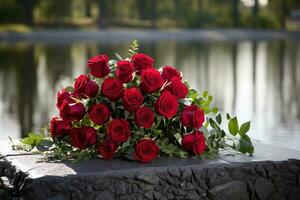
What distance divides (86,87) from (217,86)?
12112mm

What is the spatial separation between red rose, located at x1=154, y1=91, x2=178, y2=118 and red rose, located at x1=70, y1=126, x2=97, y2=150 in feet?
1.21

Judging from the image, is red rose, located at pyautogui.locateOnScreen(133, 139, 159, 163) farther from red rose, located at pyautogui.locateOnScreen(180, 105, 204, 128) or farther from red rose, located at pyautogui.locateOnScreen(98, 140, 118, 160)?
red rose, located at pyautogui.locateOnScreen(180, 105, 204, 128)

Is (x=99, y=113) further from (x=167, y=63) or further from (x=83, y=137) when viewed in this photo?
(x=167, y=63)

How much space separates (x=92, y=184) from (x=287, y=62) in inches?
800

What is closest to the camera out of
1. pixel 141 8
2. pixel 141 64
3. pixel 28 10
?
pixel 141 64

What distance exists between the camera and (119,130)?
14.0ft

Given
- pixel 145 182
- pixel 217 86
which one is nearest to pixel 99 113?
pixel 145 182

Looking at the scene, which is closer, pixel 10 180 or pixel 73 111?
pixel 10 180

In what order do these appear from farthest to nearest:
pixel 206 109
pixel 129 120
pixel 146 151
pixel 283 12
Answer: pixel 283 12 < pixel 206 109 < pixel 129 120 < pixel 146 151

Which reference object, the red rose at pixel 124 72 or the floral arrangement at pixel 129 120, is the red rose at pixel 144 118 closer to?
the floral arrangement at pixel 129 120

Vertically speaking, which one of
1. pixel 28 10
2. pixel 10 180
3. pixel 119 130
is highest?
pixel 28 10

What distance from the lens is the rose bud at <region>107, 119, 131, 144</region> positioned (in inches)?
167

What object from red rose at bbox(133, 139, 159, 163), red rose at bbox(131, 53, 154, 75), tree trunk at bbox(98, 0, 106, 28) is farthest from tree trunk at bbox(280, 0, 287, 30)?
red rose at bbox(133, 139, 159, 163)

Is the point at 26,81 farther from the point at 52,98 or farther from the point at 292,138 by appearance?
the point at 292,138
